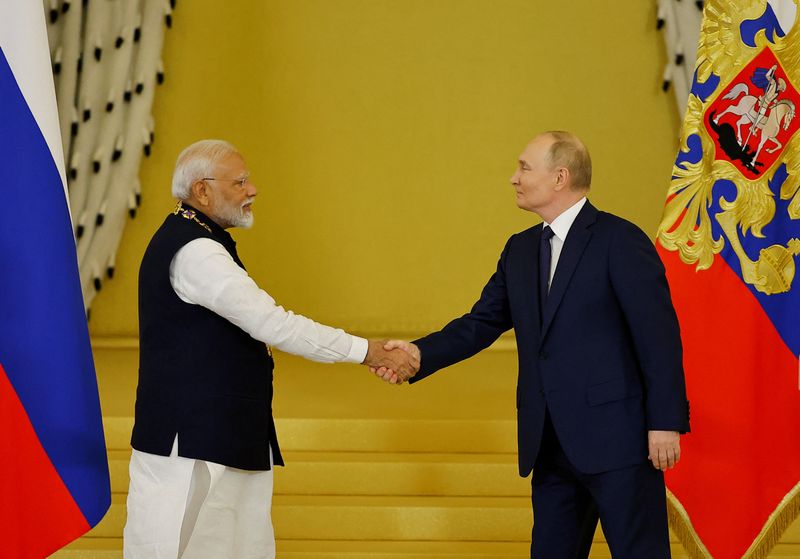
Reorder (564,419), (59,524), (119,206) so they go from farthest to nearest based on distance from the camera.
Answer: (119,206), (564,419), (59,524)

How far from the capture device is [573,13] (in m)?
7.13

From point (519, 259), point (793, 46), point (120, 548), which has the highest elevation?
point (793, 46)

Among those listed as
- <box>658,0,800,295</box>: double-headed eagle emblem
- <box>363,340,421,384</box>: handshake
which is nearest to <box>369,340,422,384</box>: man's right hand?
<box>363,340,421,384</box>: handshake

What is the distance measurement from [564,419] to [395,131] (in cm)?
444

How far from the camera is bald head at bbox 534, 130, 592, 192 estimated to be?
3.16 metres

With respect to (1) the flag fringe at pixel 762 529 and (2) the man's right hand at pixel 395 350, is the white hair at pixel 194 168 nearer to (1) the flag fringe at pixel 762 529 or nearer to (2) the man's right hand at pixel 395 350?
(2) the man's right hand at pixel 395 350

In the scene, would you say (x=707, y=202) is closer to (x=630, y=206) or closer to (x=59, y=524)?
(x=59, y=524)

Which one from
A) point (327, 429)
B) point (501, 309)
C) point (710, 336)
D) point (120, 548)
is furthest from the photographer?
point (327, 429)

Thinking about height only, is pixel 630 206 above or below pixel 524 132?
below

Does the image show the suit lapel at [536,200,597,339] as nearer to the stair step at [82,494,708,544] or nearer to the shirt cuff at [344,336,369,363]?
the shirt cuff at [344,336,369,363]

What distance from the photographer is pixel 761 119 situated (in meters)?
3.80

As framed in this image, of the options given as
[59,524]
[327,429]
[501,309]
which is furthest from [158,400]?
[327,429]

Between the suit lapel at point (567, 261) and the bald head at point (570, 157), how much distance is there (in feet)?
0.40

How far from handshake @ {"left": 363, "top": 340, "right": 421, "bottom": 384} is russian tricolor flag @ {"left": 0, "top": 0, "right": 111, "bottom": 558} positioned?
105 cm
